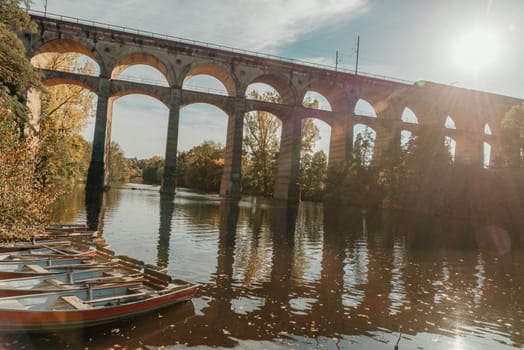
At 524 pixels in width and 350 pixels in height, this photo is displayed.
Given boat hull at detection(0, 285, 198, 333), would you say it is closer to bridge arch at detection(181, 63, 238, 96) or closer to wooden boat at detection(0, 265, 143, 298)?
wooden boat at detection(0, 265, 143, 298)

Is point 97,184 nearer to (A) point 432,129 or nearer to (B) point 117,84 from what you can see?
(B) point 117,84

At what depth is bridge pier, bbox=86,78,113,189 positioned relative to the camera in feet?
125

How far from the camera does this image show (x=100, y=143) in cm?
3859

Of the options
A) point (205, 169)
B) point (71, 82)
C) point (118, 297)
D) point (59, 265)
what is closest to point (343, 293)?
point (118, 297)

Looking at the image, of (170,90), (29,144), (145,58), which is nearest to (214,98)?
(170,90)

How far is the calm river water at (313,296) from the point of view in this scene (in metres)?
6.49

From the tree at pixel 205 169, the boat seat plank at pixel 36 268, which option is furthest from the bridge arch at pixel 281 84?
the boat seat plank at pixel 36 268

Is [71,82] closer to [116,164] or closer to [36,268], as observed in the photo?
[36,268]

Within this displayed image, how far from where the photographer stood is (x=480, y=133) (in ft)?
175

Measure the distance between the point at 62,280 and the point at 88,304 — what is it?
1652 millimetres

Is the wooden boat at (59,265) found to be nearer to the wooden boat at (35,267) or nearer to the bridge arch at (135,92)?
the wooden boat at (35,267)

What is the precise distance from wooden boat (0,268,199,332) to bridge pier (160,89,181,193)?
34840 mm

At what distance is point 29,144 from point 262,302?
8.17 meters

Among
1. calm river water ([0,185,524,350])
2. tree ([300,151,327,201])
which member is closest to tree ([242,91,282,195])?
tree ([300,151,327,201])
